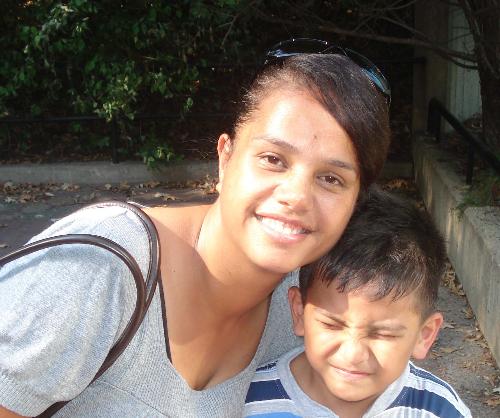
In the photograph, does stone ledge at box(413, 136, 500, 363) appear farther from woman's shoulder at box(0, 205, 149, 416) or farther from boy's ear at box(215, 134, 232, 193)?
woman's shoulder at box(0, 205, 149, 416)

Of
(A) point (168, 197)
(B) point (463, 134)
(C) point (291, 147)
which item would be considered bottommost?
(A) point (168, 197)

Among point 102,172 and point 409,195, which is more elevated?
point 102,172

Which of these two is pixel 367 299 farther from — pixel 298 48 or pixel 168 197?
pixel 168 197

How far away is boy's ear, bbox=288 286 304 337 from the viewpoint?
6.91ft

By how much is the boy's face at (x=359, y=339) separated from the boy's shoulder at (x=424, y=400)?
5 cm

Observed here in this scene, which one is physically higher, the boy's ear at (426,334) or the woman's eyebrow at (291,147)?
the woman's eyebrow at (291,147)

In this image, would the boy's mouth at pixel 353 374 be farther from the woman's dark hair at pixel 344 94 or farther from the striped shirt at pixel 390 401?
the woman's dark hair at pixel 344 94

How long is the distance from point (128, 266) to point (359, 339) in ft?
2.11

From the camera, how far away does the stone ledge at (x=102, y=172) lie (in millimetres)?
7992

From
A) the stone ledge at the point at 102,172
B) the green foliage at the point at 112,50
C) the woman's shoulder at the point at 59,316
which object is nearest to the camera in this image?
the woman's shoulder at the point at 59,316

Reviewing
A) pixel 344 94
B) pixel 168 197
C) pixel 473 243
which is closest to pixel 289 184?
pixel 344 94

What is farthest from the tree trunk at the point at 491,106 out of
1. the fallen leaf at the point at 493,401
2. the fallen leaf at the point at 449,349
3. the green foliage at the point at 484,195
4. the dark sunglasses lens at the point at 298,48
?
the dark sunglasses lens at the point at 298,48

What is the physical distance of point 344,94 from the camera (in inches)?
69.9

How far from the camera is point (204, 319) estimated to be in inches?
78.4
